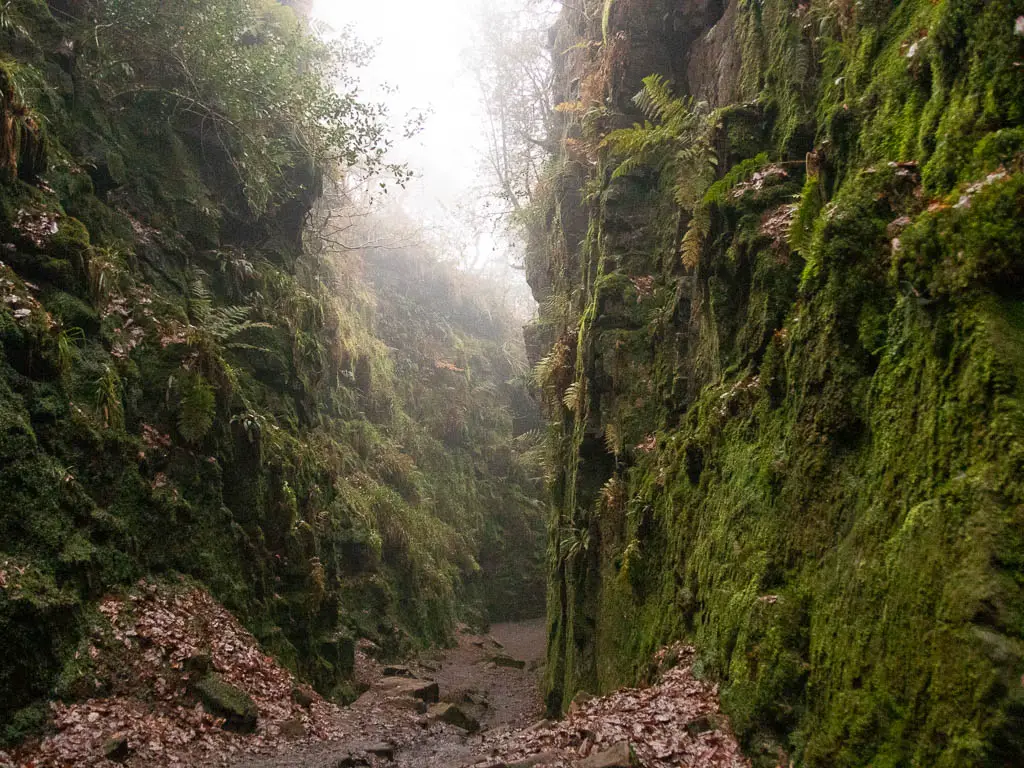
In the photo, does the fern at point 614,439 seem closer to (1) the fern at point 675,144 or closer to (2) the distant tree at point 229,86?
(1) the fern at point 675,144

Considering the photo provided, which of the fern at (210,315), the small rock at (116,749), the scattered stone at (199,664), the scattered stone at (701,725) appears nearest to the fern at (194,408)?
the fern at (210,315)

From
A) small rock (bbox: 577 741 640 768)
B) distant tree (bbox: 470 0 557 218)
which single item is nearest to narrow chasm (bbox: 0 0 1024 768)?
small rock (bbox: 577 741 640 768)

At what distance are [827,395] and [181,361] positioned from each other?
8139 mm

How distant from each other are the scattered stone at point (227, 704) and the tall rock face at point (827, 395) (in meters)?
4.28

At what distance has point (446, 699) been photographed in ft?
36.7

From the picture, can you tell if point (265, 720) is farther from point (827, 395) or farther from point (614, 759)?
point (827, 395)

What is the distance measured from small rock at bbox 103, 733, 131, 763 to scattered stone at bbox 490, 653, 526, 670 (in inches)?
433

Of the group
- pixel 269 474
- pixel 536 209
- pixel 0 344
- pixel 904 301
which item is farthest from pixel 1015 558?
pixel 536 209

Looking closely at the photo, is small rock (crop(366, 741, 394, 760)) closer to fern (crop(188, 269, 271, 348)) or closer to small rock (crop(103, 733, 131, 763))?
small rock (crop(103, 733, 131, 763))

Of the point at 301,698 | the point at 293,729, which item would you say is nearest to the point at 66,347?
the point at 293,729

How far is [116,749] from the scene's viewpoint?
5.27 metres

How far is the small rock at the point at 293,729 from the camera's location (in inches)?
283

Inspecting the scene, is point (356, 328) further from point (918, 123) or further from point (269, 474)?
point (918, 123)

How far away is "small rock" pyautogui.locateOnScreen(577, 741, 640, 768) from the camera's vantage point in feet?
14.4
